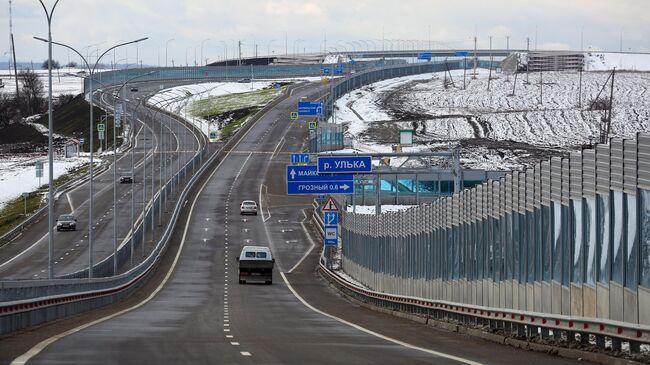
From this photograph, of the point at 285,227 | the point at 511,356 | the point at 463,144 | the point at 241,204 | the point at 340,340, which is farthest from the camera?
the point at 463,144

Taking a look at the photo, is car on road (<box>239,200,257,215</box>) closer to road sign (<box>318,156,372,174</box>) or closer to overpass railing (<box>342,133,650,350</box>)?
road sign (<box>318,156,372,174</box>)

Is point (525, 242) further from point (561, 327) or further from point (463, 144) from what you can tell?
point (463, 144)

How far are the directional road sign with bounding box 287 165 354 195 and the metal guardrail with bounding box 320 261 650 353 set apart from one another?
2994 centimetres

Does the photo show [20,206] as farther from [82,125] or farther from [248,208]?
[82,125]

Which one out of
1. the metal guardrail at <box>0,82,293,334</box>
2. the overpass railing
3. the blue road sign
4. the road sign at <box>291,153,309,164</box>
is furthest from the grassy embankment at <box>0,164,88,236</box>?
the overpass railing

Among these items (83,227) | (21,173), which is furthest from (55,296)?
(21,173)

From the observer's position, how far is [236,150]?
154 metres

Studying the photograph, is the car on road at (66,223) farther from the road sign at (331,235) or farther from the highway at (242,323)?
the road sign at (331,235)

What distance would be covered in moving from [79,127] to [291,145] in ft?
145

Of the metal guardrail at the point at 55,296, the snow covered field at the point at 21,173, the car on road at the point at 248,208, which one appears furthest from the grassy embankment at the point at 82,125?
the metal guardrail at the point at 55,296

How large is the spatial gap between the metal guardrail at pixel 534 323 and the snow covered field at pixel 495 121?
81.0 metres

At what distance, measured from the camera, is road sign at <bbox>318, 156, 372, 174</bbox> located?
69625 millimetres

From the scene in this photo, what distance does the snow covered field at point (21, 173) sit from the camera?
12975cm

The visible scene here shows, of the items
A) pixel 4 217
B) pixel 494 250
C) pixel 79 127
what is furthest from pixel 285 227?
pixel 79 127
